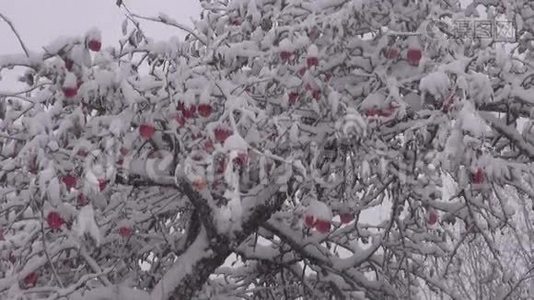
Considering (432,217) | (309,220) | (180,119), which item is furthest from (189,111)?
(432,217)

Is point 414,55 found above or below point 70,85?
below

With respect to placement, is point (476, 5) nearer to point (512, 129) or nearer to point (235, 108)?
point (512, 129)

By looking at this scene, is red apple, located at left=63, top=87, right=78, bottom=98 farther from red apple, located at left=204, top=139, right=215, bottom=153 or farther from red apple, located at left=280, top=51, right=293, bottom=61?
red apple, located at left=280, top=51, right=293, bottom=61

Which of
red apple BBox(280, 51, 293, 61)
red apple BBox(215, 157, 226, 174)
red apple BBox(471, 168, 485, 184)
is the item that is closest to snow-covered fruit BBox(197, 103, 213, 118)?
red apple BBox(215, 157, 226, 174)

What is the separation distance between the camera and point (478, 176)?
10.4ft

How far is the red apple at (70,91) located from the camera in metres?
3.19

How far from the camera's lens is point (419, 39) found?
383 centimetres

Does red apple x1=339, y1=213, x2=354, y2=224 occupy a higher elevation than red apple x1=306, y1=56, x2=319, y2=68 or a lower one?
lower

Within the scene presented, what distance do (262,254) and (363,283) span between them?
0.85 metres

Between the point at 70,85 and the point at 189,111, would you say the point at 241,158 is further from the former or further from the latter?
the point at 70,85

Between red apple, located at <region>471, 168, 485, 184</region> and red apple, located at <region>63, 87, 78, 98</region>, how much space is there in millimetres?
1814

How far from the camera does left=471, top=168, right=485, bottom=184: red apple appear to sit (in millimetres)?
3156

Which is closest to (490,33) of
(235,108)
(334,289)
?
(235,108)

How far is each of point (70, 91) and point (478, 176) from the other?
1862mm
